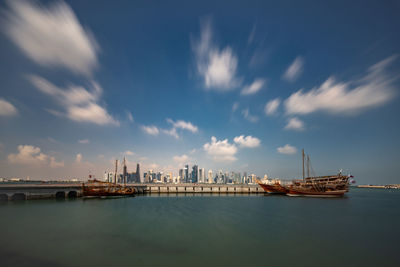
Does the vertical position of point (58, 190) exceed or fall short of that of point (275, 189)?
it exceeds it

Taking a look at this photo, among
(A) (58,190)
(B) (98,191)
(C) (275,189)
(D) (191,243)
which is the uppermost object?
(D) (191,243)

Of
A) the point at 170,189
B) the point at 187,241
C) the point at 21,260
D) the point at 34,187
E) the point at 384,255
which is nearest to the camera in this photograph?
the point at 21,260

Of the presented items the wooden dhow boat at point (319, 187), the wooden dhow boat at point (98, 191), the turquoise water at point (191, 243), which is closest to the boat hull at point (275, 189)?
the wooden dhow boat at point (319, 187)

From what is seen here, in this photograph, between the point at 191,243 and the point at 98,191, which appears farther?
the point at 98,191

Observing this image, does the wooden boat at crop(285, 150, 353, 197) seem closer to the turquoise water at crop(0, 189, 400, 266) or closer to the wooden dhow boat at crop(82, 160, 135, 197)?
the turquoise water at crop(0, 189, 400, 266)

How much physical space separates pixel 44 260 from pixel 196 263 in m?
12.3

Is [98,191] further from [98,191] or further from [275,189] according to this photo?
[275,189]

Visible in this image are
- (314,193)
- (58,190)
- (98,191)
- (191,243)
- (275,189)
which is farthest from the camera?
(275,189)

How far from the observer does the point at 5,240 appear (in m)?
18.5

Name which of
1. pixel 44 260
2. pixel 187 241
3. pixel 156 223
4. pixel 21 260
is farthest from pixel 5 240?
pixel 187 241

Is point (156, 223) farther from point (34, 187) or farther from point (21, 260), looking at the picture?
point (34, 187)

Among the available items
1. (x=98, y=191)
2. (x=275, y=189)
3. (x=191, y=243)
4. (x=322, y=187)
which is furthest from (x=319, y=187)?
(x=98, y=191)

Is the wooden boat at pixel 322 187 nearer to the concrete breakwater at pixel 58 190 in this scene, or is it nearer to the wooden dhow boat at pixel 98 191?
the concrete breakwater at pixel 58 190

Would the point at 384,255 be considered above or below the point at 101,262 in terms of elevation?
below
